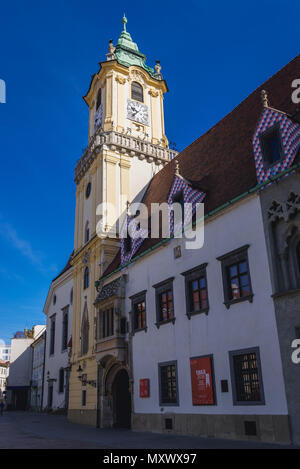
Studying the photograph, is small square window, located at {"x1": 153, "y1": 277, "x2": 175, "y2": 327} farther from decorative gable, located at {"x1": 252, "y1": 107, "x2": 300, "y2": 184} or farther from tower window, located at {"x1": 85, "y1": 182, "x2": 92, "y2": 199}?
tower window, located at {"x1": 85, "y1": 182, "x2": 92, "y2": 199}

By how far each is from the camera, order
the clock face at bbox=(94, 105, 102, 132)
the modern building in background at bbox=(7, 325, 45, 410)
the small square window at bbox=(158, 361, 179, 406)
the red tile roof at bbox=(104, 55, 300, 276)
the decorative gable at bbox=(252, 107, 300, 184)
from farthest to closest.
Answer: the modern building in background at bbox=(7, 325, 45, 410)
the clock face at bbox=(94, 105, 102, 132)
the small square window at bbox=(158, 361, 179, 406)
the red tile roof at bbox=(104, 55, 300, 276)
the decorative gable at bbox=(252, 107, 300, 184)

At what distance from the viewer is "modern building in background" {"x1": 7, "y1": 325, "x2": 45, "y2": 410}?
63.2m

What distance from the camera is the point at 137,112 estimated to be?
119ft

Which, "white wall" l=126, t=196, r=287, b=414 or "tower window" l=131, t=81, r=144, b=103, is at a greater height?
"tower window" l=131, t=81, r=144, b=103

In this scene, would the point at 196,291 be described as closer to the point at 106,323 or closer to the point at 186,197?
the point at 186,197

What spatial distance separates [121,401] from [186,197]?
13326 millimetres

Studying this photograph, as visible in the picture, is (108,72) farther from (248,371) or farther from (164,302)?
(248,371)

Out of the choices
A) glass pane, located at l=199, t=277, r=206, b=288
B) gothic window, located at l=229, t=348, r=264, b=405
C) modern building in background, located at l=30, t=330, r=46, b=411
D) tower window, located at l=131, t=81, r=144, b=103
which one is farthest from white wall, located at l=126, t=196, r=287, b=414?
modern building in background, located at l=30, t=330, r=46, b=411

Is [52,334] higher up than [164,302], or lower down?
higher up

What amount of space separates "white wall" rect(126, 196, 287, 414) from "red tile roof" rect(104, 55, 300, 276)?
1597mm

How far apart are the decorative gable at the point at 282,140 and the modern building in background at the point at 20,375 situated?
57.9m

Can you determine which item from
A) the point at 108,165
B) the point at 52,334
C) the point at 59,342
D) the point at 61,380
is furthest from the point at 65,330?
the point at 108,165

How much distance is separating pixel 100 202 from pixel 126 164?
400 centimetres
